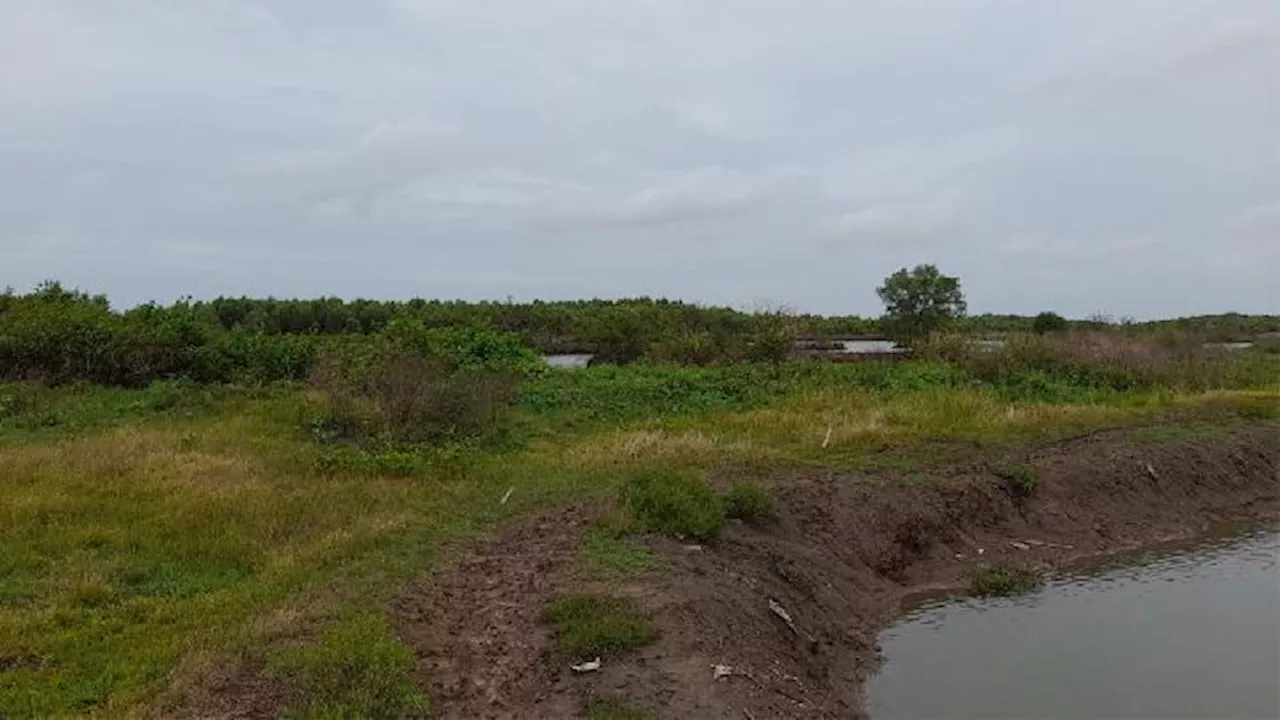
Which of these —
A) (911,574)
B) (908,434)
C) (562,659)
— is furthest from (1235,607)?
(562,659)

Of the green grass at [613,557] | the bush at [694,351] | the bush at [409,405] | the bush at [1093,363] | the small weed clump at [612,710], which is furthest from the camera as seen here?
→ the bush at [694,351]

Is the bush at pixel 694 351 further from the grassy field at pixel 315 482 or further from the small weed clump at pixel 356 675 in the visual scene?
the small weed clump at pixel 356 675

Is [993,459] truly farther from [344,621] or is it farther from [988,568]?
[344,621]

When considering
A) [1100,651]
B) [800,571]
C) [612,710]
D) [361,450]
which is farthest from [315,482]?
[1100,651]

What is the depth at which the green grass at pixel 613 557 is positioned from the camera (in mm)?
9641

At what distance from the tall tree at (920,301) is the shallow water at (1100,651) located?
25.2 m

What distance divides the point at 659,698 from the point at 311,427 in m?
12.3

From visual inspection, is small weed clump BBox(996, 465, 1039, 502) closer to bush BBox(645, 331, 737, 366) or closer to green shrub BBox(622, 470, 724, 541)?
green shrub BBox(622, 470, 724, 541)

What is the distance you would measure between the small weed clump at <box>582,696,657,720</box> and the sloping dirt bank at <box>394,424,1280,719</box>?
0.10 meters

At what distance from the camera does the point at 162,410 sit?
19750 millimetres

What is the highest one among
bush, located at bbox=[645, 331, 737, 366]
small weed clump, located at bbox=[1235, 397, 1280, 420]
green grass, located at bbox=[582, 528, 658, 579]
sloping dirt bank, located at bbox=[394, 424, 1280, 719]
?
bush, located at bbox=[645, 331, 737, 366]

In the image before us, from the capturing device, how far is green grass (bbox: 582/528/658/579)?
31.6 ft

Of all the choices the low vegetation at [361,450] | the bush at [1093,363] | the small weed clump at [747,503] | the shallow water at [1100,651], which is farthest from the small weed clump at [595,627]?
the bush at [1093,363]

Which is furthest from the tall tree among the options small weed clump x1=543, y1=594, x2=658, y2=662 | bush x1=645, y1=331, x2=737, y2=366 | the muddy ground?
small weed clump x1=543, y1=594, x2=658, y2=662
